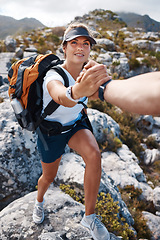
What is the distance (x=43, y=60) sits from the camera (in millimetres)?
1726

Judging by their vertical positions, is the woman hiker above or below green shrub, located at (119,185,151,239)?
above

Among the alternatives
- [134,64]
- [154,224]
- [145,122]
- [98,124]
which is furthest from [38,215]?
[134,64]

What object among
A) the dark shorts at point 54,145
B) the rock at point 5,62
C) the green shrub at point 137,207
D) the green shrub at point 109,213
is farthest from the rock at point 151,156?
the rock at point 5,62

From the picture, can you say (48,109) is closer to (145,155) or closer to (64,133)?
(64,133)

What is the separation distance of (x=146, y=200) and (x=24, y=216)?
3.33 m

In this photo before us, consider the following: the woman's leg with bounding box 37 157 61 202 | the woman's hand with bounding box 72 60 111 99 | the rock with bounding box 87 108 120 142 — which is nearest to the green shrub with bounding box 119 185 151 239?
the rock with bounding box 87 108 120 142

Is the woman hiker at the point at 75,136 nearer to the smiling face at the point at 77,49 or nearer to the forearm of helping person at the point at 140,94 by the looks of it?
the smiling face at the point at 77,49

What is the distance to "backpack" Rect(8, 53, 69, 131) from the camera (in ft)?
5.50

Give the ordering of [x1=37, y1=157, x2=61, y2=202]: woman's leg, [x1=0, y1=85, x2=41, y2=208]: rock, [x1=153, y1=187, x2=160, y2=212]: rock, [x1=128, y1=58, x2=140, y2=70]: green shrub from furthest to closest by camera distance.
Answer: [x1=128, y1=58, x2=140, y2=70]: green shrub, [x1=153, y1=187, x2=160, y2=212]: rock, [x1=0, y1=85, x2=41, y2=208]: rock, [x1=37, y1=157, x2=61, y2=202]: woman's leg

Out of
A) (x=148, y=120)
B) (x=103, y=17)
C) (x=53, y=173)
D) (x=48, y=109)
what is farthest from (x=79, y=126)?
(x=103, y=17)

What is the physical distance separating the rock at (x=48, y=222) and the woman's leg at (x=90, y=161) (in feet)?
1.48

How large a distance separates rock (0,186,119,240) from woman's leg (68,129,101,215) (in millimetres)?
452

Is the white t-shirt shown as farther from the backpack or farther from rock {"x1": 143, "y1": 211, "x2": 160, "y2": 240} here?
rock {"x1": 143, "y1": 211, "x2": 160, "y2": 240}

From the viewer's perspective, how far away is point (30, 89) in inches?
68.1
